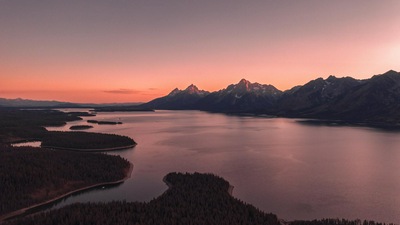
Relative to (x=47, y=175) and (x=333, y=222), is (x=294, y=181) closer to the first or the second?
(x=333, y=222)

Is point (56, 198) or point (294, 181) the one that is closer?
point (56, 198)

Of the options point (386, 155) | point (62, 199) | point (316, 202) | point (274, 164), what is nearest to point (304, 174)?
point (274, 164)

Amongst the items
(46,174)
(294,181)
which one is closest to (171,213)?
(46,174)

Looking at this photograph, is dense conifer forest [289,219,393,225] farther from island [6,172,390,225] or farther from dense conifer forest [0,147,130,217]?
dense conifer forest [0,147,130,217]

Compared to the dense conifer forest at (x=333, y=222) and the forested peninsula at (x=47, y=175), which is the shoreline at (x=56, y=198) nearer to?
the forested peninsula at (x=47, y=175)

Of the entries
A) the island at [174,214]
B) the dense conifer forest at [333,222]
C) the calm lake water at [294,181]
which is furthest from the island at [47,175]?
the dense conifer forest at [333,222]

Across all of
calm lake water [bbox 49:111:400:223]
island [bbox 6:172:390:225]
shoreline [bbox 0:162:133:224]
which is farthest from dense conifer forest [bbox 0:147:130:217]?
island [bbox 6:172:390:225]

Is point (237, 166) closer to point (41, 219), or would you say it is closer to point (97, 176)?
point (97, 176)

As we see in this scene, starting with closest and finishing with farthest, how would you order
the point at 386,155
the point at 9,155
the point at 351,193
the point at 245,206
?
1. the point at 245,206
2. the point at 351,193
3. the point at 9,155
4. the point at 386,155

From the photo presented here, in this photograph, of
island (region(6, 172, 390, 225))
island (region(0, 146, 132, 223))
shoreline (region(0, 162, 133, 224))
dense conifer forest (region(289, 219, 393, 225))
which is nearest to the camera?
island (region(6, 172, 390, 225))
